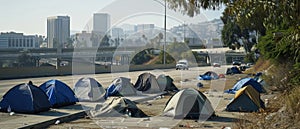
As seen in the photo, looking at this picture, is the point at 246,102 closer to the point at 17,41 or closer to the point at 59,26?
the point at 59,26

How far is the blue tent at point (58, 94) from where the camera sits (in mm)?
17312

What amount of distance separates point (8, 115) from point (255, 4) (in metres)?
9.66

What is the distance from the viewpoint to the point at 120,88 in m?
23.3

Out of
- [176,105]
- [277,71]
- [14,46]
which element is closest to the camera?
[176,105]

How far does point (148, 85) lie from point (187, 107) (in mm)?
10985

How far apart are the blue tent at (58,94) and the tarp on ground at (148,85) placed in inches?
307

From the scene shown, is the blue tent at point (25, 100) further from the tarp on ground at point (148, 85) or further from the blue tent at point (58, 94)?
the tarp on ground at point (148, 85)

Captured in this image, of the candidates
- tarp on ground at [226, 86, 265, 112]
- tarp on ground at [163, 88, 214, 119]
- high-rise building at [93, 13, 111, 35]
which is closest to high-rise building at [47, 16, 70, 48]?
high-rise building at [93, 13, 111, 35]

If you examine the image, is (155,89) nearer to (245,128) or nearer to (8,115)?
(8,115)

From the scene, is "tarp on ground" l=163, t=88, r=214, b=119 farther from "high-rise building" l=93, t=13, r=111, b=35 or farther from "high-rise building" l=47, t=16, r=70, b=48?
"high-rise building" l=47, t=16, r=70, b=48

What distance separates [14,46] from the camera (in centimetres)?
6588

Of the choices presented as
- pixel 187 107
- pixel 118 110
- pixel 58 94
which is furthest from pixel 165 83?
pixel 118 110

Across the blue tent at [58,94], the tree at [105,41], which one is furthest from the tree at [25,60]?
the blue tent at [58,94]

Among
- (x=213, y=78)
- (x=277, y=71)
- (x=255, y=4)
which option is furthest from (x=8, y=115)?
(x=213, y=78)
